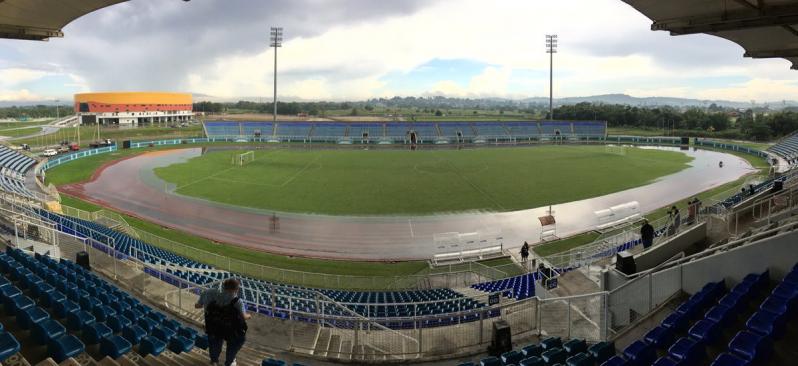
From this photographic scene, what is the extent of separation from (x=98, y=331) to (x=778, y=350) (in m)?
9.26

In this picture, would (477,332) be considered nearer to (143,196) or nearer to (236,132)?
(143,196)

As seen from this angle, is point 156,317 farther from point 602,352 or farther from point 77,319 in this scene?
point 602,352

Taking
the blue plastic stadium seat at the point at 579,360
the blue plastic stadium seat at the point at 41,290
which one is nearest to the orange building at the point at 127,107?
the blue plastic stadium seat at the point at 41,290

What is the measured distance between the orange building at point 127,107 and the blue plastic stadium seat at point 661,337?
10766 cm

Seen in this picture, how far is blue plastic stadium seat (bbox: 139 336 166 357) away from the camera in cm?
651

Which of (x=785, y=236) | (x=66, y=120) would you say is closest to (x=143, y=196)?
(x=785, y=236)

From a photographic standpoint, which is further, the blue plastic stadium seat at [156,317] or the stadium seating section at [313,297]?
the stadium seating section at [313,297]

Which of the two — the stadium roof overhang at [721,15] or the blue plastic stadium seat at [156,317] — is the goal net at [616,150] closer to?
the stadium roof overhang at [721,15]

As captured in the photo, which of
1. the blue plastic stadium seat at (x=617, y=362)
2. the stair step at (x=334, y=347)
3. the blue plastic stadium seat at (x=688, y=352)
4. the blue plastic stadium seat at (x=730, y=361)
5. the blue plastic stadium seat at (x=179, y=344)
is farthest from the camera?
the stair step at (x=334, y=347)

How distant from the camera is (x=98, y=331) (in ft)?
21.2

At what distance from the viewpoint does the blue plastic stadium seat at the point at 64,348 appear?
5812 mm

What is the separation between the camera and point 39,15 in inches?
510

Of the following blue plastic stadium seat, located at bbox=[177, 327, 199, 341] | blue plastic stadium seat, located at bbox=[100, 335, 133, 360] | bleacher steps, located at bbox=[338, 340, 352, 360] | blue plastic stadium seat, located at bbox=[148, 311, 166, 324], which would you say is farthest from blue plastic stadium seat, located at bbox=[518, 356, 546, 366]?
blue plastic stadium seat, located at bbox=[148, 311, 166, 324]

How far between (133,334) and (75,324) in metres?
1.01
